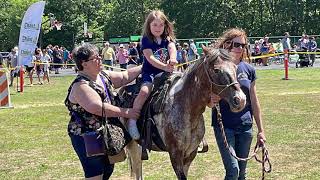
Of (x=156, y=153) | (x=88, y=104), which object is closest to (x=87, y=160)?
(x=88, y=104)

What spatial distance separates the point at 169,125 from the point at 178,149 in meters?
0.27

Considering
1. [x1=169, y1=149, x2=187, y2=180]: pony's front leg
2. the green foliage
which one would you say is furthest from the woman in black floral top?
the green foliage

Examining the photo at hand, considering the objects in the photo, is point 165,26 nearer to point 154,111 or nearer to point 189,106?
point 154,111

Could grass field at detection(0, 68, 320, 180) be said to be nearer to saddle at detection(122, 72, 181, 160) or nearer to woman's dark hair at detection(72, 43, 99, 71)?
saddle at detection(122, 72, 181, 160)

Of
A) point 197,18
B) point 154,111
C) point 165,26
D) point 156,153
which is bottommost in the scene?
point 156,153

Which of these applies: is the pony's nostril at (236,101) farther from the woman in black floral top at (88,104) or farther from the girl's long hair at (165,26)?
the girl's long hair at (165,26)

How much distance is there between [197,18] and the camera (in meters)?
77.1

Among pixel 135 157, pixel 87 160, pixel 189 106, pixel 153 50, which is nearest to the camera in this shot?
pixel 87 160

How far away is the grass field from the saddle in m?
2.26

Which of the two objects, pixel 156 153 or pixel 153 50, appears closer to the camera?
pixel 153 50

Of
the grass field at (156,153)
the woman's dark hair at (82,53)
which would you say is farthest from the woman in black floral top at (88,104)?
the grass field at (156,153)

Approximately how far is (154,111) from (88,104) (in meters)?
1.15

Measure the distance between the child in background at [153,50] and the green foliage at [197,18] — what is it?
67202mm

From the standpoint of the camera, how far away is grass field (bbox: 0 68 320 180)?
8961 millimetres
